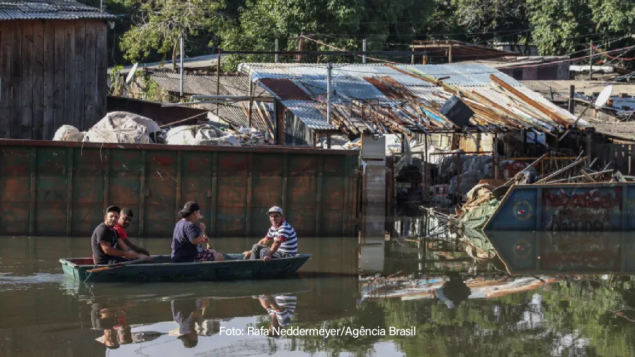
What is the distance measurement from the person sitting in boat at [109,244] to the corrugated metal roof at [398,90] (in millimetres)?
10543

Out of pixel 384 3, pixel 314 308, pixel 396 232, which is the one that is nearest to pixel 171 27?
pixel 384 3

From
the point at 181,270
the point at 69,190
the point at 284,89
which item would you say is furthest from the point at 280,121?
the point at 181,270

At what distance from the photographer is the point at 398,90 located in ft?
85.4

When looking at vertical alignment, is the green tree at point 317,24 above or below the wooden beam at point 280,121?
above

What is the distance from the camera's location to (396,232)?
63.6ft

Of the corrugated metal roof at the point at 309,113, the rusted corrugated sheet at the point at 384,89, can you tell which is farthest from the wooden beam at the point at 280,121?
the rusted corrugated sheet at the point at 384,89

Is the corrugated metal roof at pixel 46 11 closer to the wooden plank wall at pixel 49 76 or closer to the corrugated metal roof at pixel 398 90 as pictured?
the wooden plank wall at pixel 49 76

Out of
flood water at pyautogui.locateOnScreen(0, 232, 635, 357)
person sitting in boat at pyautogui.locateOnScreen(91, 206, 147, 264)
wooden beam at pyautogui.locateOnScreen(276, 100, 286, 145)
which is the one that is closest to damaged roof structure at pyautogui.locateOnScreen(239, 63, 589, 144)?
wooden beam at pyautogui.locateOnScreen(276, 100, 286, 145)

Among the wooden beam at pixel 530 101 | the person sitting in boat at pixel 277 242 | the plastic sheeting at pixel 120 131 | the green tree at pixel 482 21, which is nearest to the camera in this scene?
the person sitting in boat at pixel 277 242

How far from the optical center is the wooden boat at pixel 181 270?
12.2 m

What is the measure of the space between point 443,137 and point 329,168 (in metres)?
14.1

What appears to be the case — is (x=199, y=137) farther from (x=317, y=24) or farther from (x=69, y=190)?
(x=317, y=24)

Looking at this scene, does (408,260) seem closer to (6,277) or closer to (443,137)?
(6,277)

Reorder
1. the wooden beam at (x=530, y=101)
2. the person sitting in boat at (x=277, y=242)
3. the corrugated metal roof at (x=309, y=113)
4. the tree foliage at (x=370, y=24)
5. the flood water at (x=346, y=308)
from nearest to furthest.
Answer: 1. the flood water at (x=346, y=308)
2. the person sitting in boat at (x=277, y=242)
3. the corrugated metal roof at (x=309, y=113)
4. the wooden beam at (x=530, y=101)
5. the tree foliage at (x=370, y=24)
